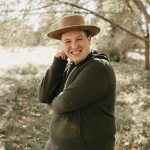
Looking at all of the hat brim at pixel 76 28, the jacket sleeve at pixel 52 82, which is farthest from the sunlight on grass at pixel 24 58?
the hat brim at pixel 76 28

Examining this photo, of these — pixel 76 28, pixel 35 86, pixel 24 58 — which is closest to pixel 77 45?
pixel 76 28

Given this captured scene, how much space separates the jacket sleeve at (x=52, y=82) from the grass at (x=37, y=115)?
333 centimetres

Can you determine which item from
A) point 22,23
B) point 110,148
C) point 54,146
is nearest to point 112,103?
point 110,148

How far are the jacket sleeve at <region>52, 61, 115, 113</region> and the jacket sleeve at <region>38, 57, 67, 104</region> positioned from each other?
18.4 inches

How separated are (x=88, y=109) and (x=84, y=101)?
0.07m

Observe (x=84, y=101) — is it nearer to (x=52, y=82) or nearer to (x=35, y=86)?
(x=52, y=82)

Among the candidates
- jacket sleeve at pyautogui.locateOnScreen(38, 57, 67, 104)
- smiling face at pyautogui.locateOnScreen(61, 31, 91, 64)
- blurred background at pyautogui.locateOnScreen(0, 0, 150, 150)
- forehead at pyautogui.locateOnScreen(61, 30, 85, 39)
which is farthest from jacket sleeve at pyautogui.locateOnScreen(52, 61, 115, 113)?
blurred background at pyautogui.locateOnScreen(0, 0, 150, 150)

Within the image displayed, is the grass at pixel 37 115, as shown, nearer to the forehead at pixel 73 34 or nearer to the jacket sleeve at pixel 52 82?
the jacket sleeve at pixel 52 82

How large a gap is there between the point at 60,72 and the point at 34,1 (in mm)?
6215

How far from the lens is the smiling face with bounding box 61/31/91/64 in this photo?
9.61ft

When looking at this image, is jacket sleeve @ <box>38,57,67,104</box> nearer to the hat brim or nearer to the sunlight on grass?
the hat brim

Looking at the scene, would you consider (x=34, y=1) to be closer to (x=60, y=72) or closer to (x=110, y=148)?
(x=60, y=72)

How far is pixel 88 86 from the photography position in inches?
109

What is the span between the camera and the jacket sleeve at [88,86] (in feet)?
9.02
